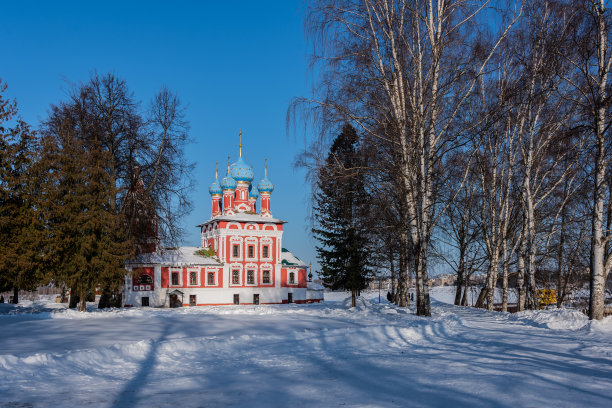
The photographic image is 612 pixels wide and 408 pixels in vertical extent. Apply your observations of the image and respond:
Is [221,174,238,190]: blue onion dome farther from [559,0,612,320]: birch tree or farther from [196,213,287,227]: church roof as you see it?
[559,0,612,320]: birch tree

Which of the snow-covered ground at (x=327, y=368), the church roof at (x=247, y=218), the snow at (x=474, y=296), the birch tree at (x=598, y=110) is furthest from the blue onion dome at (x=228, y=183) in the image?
the birch tree at (x=598, y=110)

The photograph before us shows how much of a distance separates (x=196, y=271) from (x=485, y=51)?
108ft

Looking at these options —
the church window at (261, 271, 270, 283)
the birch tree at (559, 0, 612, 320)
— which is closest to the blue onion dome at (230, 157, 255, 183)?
the church window at (261, 271, 270, 283)

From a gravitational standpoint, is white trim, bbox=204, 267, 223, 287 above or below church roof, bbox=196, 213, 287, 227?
below

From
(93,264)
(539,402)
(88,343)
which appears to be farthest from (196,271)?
(539,402)

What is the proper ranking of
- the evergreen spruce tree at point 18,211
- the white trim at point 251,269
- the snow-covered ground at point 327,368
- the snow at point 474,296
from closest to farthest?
1. the snow-covered ground at point 327,368
2. the evergreen spruce tree at point 18,211
3. the snow at point 474,296
4. the white trim at point 251,269

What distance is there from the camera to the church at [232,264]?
41.7 metres

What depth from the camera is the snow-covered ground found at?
20.4 ft

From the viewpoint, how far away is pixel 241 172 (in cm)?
4897

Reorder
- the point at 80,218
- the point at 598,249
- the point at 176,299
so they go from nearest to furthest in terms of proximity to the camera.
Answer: the point at 598,249 → the point at 80,218 → the point at 176,299

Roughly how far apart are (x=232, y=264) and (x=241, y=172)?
8.92 meters

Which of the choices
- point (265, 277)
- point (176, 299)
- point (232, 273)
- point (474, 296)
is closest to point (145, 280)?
point (176, 299)

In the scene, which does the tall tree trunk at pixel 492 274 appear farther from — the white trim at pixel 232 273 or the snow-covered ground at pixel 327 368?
the white trim at pixel 232 273

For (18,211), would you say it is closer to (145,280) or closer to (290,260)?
(145,280)
